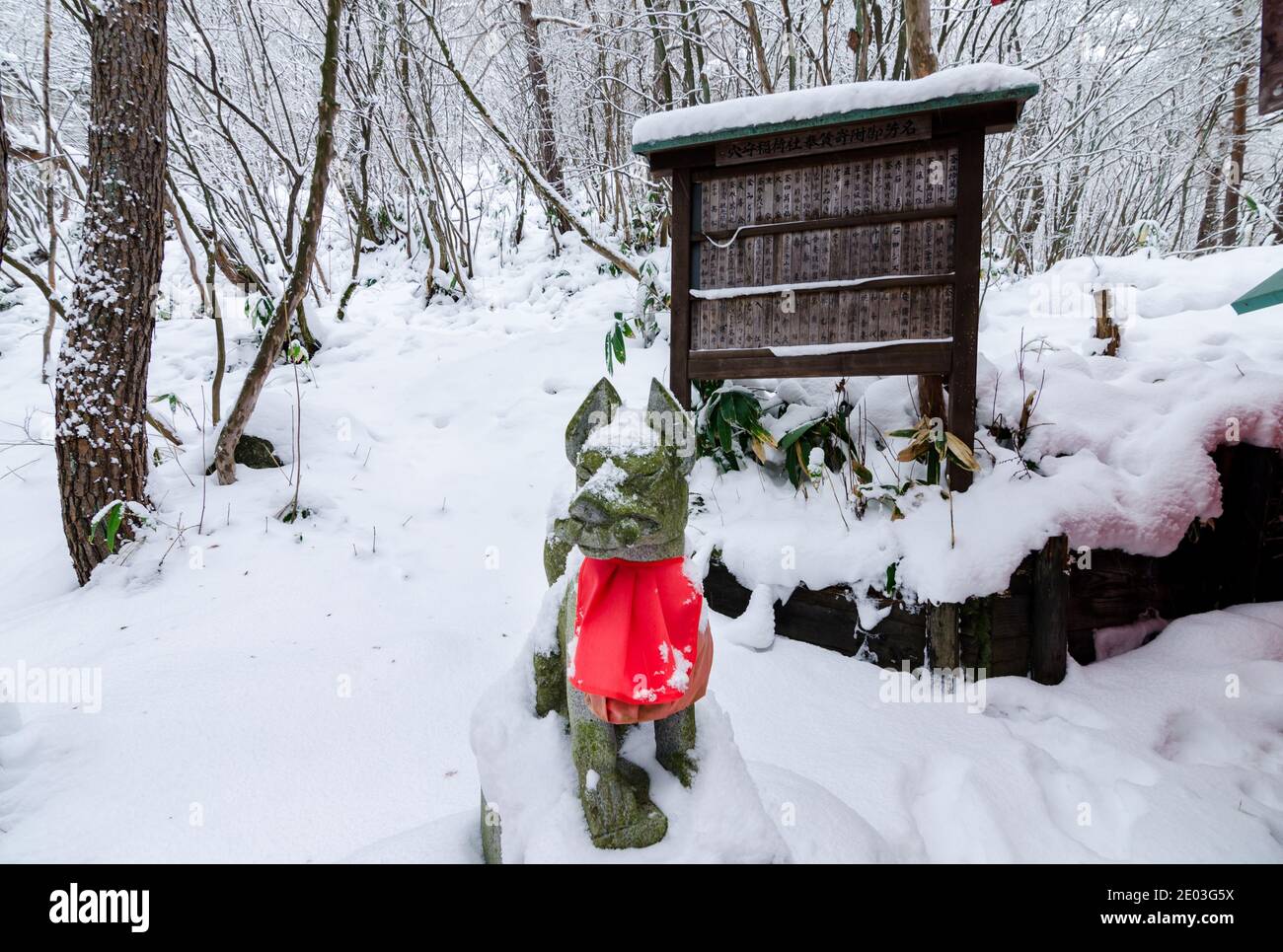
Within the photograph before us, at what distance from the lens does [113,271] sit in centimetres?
347

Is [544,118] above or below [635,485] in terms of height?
above

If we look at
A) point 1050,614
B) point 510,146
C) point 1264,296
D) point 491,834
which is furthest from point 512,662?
point 510,146

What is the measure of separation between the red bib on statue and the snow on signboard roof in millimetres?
2594

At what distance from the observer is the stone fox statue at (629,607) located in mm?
1229

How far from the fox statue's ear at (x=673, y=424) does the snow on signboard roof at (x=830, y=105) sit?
2.32 meters

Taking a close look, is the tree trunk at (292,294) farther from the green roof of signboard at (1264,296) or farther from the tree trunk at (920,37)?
the green roof of signboard at (1264,296)

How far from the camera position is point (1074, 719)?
2553mm

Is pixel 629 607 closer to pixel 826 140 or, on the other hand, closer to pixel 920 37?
pixel 826 140

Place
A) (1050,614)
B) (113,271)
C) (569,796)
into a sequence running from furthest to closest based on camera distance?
1. (113,271)
2. (1050,614)
3. (569,796)

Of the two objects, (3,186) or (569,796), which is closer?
(569,796)

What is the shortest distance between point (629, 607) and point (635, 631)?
51 mm

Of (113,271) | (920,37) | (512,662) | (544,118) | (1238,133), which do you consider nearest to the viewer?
(512,662)

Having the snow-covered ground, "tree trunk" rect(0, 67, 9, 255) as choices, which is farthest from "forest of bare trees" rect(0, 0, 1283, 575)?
the snow-covered ground

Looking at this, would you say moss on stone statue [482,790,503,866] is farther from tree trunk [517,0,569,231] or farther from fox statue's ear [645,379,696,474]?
tree trunk [517,0,569,231]
